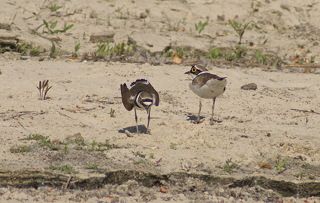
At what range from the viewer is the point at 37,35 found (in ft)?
46.0

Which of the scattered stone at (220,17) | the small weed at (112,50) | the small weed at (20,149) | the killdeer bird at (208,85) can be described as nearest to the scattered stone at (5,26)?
the small weed at (112,50)

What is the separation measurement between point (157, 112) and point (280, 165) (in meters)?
2.28

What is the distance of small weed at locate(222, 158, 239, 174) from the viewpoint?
8.45 meters

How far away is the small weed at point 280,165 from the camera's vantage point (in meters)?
8.58

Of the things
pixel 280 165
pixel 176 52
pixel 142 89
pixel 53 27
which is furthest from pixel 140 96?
pixel 53 27

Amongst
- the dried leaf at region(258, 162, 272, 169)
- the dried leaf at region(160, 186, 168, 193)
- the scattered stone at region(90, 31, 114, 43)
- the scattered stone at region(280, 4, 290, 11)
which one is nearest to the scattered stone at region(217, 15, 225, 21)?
the scattered stone at region(280, 4, 290, 11)

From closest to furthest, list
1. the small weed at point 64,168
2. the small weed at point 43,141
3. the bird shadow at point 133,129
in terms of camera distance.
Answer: the small weed at point 64,168 < the small weed at point 43,141 < the bird shadow at point 133,129

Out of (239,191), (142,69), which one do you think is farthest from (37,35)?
(239,191)

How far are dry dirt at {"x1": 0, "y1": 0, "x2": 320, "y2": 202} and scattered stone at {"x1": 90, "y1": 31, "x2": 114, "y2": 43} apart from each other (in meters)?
Answer: 0.04

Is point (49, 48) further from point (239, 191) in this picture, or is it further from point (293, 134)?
point (239, 191)

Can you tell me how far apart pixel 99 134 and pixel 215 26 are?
7030mm

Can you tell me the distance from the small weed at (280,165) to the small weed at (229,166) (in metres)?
0.42

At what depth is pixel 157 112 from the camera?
1044cm

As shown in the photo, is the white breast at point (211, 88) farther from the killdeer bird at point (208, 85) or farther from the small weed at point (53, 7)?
the small weed at point (53, 7)
